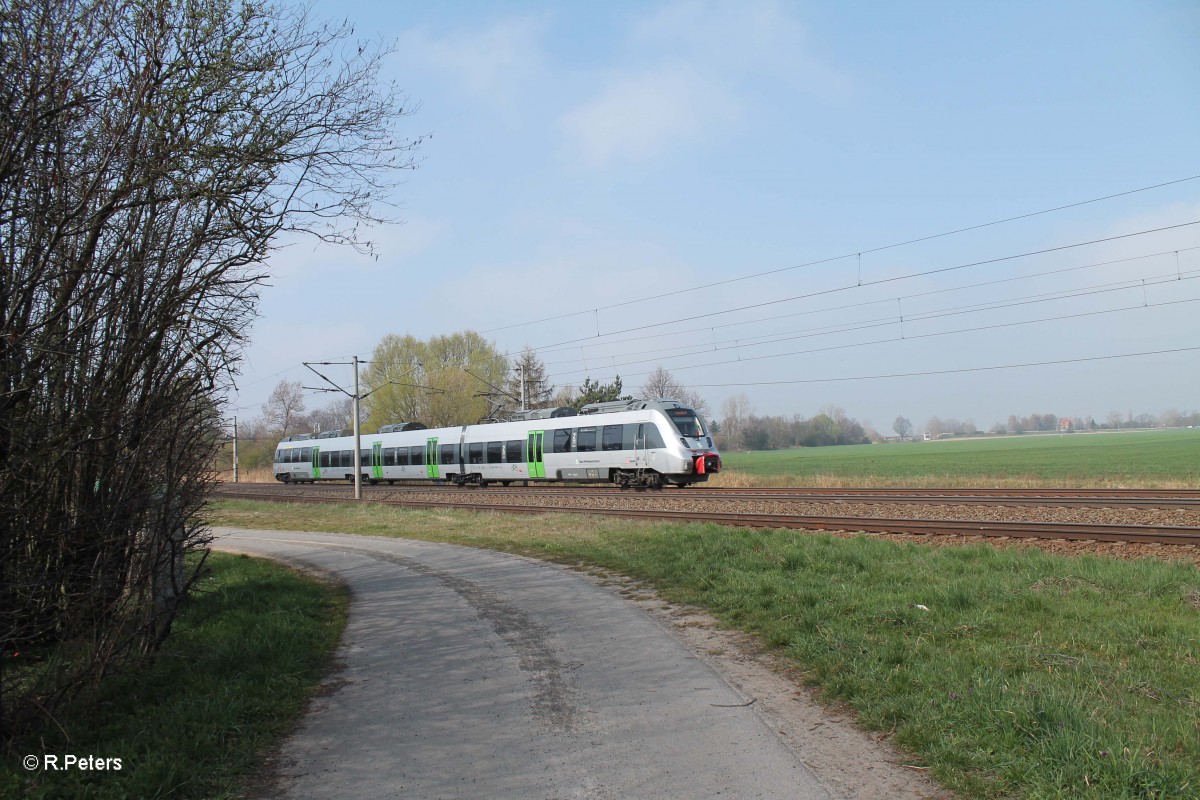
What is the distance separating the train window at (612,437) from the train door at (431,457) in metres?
12.9

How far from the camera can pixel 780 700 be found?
553 cm

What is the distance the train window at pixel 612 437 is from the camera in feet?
95.2

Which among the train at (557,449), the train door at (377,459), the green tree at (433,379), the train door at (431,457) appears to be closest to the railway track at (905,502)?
the train at (557,449)

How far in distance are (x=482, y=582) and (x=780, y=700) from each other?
5447 mm

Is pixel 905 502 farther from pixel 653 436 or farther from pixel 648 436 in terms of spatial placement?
pixel 648 436

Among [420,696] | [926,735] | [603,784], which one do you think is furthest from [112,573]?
[926,735]

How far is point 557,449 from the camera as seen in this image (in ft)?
105

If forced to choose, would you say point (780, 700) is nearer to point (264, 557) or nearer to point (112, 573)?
point (112, 573)

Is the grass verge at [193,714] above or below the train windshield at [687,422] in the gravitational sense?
below

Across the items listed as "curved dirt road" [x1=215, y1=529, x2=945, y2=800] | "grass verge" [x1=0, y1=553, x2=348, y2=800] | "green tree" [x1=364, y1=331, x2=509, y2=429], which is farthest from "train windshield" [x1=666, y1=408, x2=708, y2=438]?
"green tree" [x1=364, y1=331, x2=509, y2=429]

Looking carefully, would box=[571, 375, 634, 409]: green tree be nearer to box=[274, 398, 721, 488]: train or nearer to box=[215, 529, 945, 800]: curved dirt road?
box=[274, 398, 721, 488]: train

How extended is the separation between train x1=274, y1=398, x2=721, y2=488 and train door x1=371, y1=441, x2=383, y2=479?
53mm

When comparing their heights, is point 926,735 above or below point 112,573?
below

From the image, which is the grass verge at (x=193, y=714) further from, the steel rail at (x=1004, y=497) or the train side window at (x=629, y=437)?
the train side window at (x=629, y=437)
